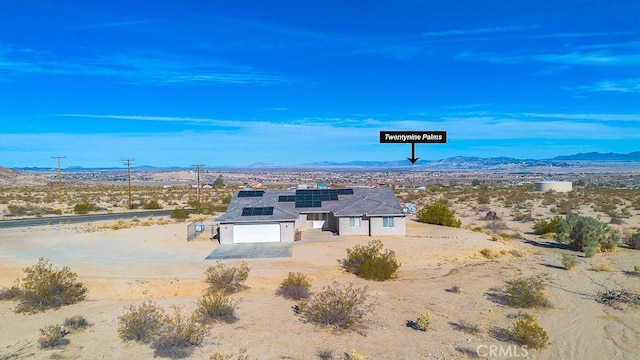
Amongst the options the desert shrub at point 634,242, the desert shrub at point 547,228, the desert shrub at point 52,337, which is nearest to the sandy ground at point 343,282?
the desert shrub at point 52,337

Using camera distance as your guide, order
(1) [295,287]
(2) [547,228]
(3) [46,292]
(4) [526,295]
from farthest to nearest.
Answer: (2) [547,228]
(1) [295,287]
(3) [46,292]
(4) [526,295]

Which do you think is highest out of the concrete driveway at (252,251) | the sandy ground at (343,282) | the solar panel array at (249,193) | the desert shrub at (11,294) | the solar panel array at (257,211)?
the solar panel array at (249,193)

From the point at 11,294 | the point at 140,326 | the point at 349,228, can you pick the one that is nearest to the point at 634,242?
the point at 349,228

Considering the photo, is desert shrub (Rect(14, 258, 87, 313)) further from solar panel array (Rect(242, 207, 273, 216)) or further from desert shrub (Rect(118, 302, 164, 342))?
solar panel array (Rect(242, 207, 273, 216))

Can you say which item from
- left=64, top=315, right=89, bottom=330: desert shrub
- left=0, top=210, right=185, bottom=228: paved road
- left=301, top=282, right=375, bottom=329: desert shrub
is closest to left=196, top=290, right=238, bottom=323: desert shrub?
left=301, top=282, right=375, bottom=329: desert shrub

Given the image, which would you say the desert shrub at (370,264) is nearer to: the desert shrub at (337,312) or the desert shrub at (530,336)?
the desert shrub at (337,312)

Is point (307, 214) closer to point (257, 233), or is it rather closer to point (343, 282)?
point (257, 233)
